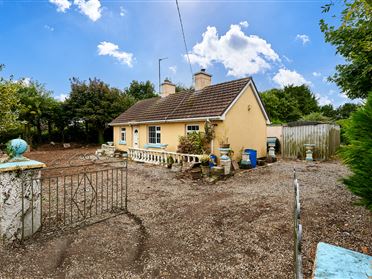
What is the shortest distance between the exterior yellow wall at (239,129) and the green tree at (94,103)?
12.4 m

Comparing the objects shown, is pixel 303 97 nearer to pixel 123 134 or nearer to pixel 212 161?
pixel 123 134

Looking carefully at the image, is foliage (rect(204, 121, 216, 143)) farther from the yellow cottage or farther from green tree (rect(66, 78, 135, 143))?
green tree (rect(66, 78, 135, 143))

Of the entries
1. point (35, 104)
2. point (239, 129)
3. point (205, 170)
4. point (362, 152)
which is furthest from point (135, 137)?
point (362, 152)

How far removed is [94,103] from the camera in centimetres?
2338

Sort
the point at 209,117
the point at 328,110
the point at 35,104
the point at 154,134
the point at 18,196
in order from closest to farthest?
1. the point at 18,196
2. the point at 209,117
3. the point at 154,134
4. the point at 35,104
5. the point at 328,110

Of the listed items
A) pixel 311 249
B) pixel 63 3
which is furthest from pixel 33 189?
pixel 63 3

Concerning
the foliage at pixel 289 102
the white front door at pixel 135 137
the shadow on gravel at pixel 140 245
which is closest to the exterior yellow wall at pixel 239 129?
the white front door at pixel 135 137

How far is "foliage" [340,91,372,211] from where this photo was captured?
250 cm

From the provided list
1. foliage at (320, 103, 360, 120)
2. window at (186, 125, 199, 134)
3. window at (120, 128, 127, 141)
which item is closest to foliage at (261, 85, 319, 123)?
foliage at (320, 103, 360, 120)

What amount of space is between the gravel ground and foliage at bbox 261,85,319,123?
23892mm

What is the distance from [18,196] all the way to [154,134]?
1148 centimetres

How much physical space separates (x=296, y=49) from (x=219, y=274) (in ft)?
37.6

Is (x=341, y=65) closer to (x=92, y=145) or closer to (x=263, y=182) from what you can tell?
(x=263, y=182)

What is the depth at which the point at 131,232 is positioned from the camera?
3967mm
